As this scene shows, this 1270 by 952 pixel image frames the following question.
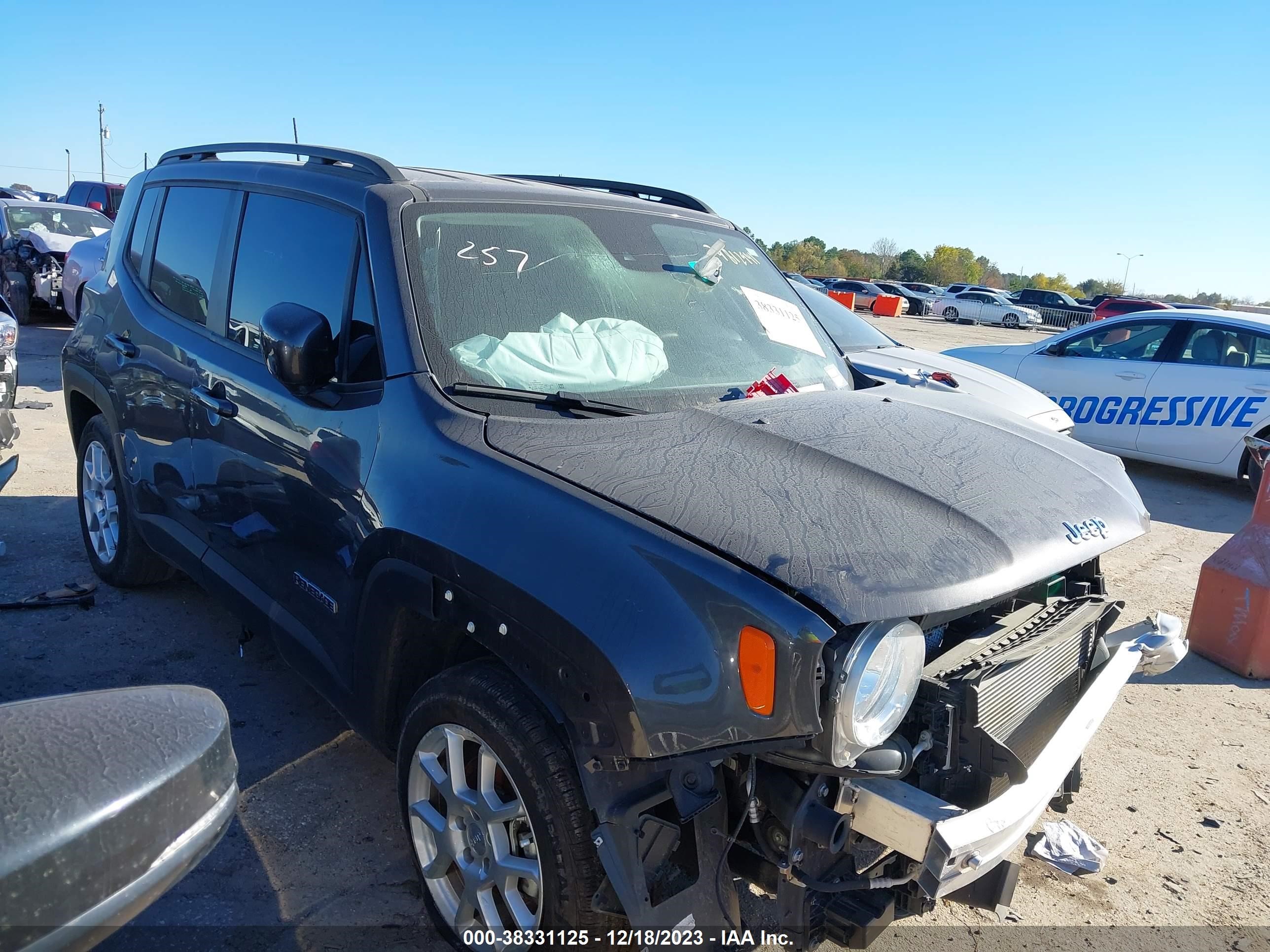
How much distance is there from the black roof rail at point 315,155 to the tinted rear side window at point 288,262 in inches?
7.8

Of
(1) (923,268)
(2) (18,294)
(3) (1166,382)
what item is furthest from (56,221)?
(1) (923,268)

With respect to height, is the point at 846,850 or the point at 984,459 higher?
the point at 984,459

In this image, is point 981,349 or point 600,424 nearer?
point 600,424

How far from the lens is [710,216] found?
408cm

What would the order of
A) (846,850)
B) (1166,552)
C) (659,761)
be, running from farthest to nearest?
(1166,552) < (846,850) < (659,761)

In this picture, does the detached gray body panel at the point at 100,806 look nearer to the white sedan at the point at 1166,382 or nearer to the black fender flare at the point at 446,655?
the black fender flare at the point at 446,655

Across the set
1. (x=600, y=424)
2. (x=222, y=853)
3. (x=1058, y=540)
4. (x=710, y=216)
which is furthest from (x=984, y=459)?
(x=222, y=853)

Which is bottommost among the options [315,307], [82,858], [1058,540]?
[82,858]

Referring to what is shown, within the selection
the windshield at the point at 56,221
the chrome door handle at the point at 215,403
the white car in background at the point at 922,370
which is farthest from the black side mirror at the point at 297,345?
the windshield at the point at 56,221

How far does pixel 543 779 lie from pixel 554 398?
109 cm

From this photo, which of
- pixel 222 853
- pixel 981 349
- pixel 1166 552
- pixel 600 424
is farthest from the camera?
pixel 981 349

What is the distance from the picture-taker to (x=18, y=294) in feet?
42.7

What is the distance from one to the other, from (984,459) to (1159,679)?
2703mm

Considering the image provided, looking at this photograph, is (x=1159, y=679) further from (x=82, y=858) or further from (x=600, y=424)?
(x=82, y=858)
